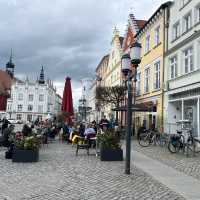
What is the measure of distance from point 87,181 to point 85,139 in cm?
651

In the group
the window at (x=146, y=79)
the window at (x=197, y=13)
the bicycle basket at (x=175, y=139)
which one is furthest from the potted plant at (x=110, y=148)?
the window at (x=146, y=79)

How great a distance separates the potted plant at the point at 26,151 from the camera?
11.6m

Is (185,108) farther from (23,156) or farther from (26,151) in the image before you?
(23,156)

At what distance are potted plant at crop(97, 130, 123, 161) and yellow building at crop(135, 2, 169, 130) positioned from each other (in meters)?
13.2

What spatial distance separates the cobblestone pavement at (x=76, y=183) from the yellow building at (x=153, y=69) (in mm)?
15778

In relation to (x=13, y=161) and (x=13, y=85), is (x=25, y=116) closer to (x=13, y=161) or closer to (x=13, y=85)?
(x=13, y=85)

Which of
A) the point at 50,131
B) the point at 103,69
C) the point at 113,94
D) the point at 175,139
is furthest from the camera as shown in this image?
the point at 103,69

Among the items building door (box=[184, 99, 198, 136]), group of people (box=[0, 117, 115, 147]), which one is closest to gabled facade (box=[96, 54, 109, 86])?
group of people (box=[0, 117, 115, 147])

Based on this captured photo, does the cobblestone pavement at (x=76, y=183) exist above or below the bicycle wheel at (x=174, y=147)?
below

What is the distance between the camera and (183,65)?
73.0ft

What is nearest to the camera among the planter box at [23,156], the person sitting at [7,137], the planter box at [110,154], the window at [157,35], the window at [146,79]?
the planter box at [23,156]

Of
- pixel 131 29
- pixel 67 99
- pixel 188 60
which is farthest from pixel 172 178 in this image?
pixel 131 29

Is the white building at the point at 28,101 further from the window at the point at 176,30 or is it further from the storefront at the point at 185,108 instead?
the window at the point at 176,30

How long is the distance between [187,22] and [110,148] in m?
13.5
